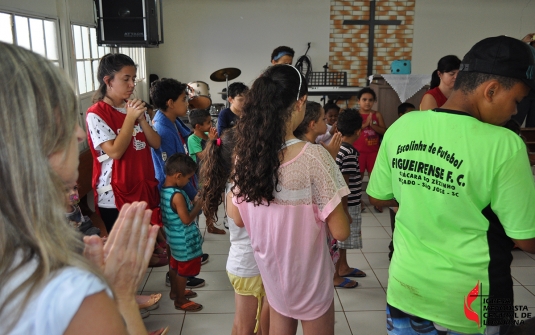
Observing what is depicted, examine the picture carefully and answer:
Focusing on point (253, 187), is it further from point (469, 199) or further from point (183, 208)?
point (183, 208)

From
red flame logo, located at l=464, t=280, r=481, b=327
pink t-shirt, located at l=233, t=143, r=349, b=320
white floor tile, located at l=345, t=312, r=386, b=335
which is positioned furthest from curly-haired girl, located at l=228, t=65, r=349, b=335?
white floor tile, located at l=345, t=312, r=386, b=335

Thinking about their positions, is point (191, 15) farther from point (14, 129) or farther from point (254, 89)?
point (14, 129)

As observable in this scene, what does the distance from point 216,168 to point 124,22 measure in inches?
117

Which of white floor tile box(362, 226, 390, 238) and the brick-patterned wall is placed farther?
the brick-patterned wall

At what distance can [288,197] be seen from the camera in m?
1.47

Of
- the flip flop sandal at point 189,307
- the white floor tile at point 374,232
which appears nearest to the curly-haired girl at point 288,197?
the flip flop sandal at point 189,307

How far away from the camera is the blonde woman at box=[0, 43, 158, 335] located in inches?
24.4

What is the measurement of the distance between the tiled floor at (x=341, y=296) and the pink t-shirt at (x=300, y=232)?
3.59 ft

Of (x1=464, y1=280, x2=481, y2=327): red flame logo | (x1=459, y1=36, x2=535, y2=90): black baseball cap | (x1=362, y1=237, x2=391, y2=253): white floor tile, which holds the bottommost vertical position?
(x1=362, y1=237, x2=391, y2=253): white floor tile

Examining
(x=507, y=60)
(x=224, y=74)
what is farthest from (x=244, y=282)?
(x=224, y=74)

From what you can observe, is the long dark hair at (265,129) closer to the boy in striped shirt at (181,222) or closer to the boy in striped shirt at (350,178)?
the boy in striped shirt at (181,222)

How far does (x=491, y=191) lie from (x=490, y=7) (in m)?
9.68

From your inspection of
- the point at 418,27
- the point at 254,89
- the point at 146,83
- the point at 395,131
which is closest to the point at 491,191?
the point at 395,131

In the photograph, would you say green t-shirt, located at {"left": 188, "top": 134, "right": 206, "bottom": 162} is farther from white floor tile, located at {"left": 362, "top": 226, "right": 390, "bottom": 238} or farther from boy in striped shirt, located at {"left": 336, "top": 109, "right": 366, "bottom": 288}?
white floor tile, located at {"left": 362, "top": 226, "right": 390, "bottom": 238}
